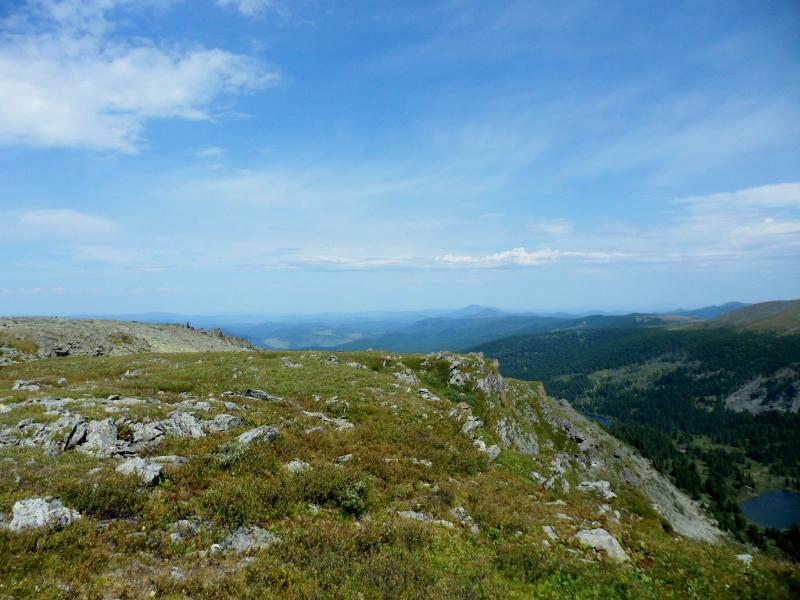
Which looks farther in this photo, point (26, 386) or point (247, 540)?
point (26, 386)

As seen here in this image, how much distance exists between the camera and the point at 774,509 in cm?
16862

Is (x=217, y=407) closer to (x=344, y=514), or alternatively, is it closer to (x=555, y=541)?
(x=344, y=514)

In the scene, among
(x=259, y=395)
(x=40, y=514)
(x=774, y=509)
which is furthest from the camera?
(x=774, y=509)

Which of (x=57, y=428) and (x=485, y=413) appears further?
(x=485, y=413)

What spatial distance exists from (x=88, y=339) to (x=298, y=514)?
6792cm

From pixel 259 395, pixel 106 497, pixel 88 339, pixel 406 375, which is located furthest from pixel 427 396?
pixel 88 339

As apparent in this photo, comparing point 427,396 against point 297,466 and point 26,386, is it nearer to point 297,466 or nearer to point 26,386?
point 297,466

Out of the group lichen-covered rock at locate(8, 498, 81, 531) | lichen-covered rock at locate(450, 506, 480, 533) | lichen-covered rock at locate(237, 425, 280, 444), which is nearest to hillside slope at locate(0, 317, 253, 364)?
lichen-covered rock at locate(237, 425, 280, 444)

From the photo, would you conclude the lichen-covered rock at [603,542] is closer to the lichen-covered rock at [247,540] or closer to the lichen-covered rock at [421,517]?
the lichen-covered rock at [421,517]

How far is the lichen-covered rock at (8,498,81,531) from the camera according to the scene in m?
10.5

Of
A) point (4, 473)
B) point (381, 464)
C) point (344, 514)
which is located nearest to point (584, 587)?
point (344, 514)

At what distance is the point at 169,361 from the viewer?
146ft

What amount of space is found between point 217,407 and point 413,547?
1471 centimetres

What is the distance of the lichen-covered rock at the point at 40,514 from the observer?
34.6 feet
